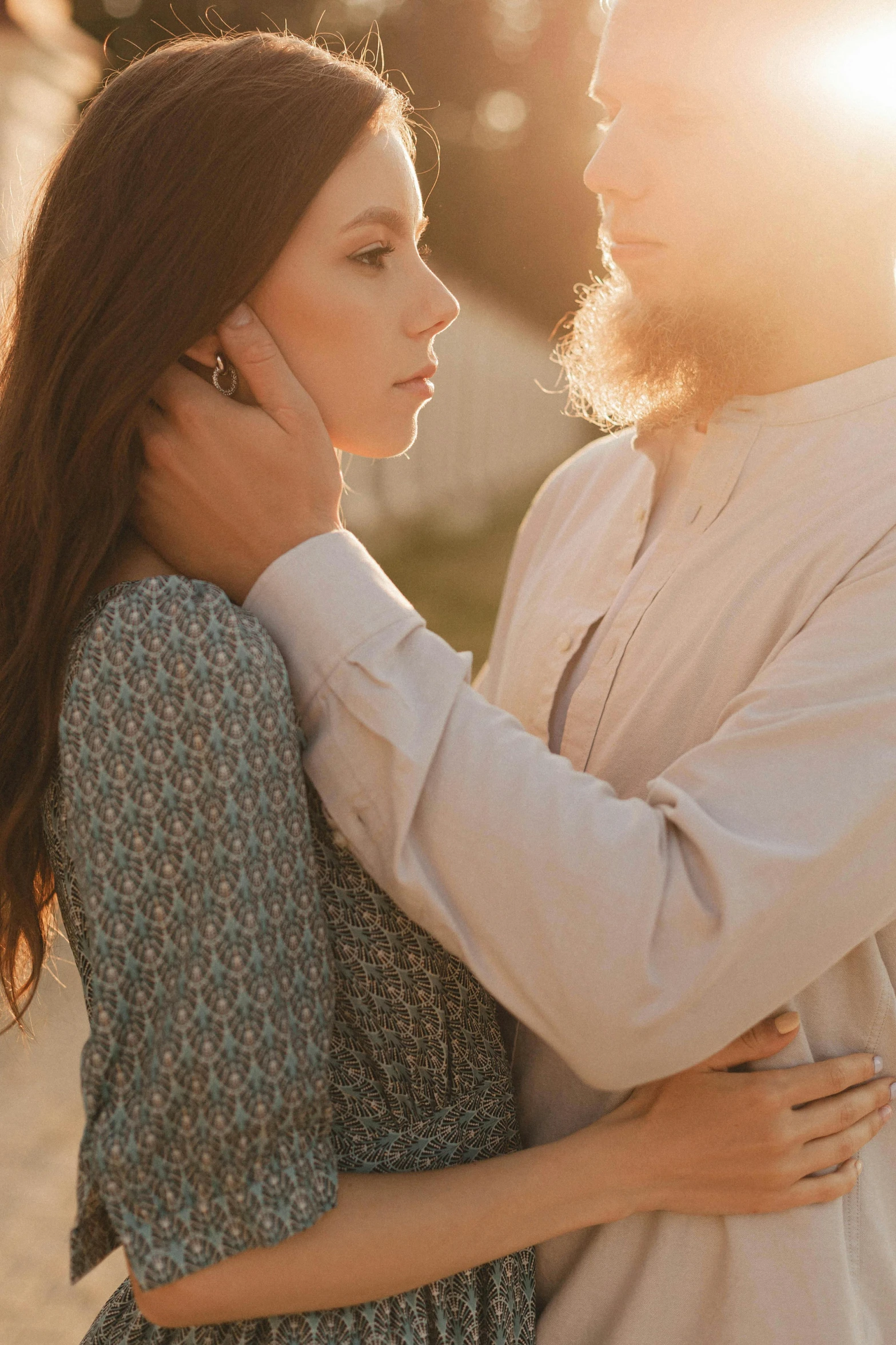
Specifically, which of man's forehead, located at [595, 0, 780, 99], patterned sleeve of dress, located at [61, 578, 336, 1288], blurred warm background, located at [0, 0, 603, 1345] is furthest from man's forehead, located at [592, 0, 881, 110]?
blurred warm background, located at [0, 0, 603, 1345]

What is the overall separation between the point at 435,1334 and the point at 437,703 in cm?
83

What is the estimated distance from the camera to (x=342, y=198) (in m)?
1.68

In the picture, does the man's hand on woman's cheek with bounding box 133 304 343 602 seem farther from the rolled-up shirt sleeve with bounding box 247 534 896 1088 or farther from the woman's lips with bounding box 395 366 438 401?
the woman's lips with bounding box 395 366 438 401

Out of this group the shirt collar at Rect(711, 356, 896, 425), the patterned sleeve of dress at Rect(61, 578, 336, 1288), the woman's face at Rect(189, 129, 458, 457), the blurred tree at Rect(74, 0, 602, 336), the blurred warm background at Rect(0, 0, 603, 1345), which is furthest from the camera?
the blurred tree at Rect(74, 0, 602, 336)

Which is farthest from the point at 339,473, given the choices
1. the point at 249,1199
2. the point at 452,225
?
the point at 452,225

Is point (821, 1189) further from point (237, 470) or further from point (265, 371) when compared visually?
point (265, 371)

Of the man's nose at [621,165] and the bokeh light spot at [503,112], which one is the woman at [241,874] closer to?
the man's nose at [621,165]

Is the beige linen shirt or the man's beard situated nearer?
the beige linen shirt

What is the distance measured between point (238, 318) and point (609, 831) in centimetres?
87

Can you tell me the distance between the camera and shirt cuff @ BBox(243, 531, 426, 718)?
4.72 ft

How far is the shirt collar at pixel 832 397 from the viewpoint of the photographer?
1.79m

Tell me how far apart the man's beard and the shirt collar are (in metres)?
0.07

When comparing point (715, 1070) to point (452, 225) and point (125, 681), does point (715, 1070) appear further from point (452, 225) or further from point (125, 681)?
point (452, 225)

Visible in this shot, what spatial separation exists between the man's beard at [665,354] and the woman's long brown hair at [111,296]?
59 centimetres
